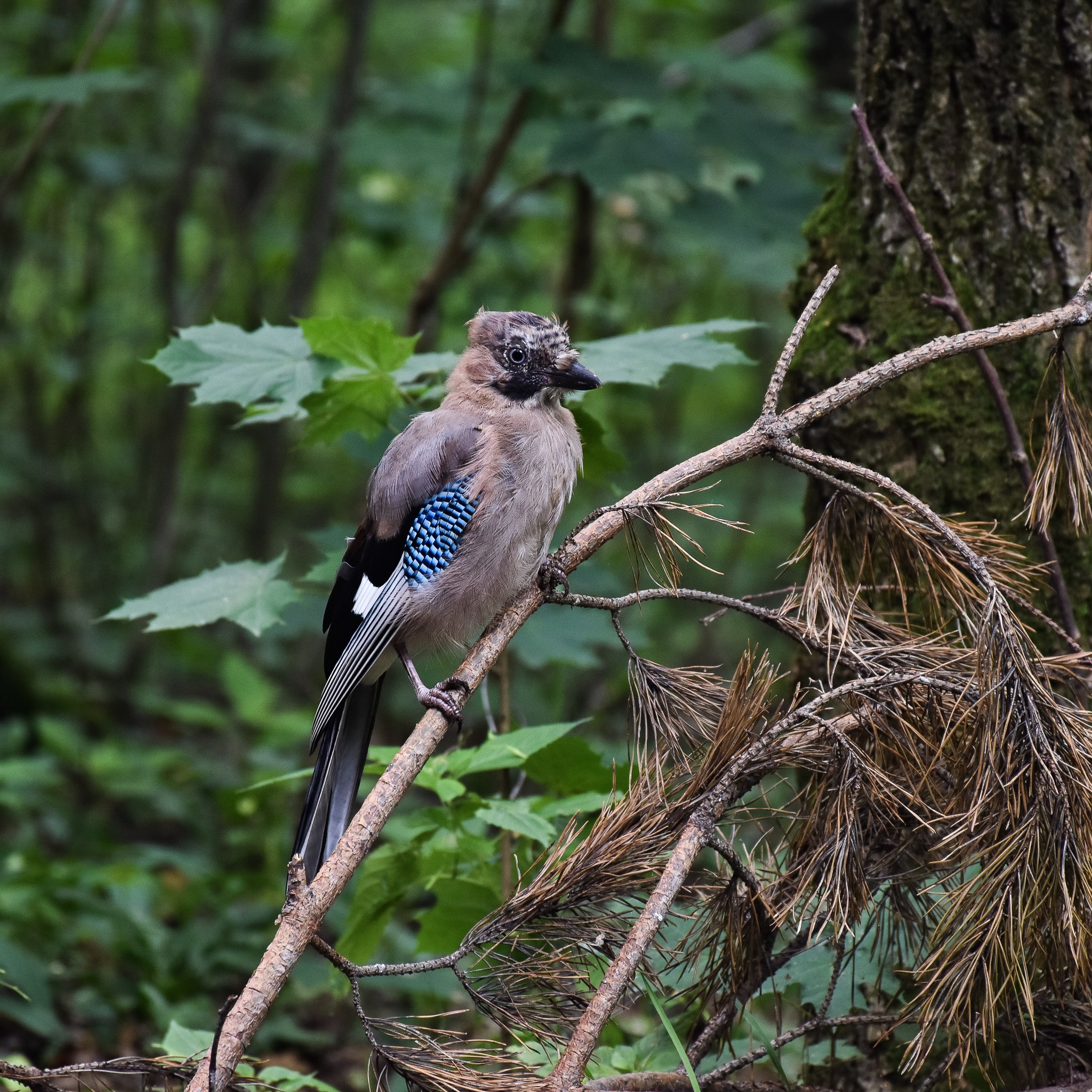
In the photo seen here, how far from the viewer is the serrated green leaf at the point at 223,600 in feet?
9.21

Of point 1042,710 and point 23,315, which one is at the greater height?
point 1042,710

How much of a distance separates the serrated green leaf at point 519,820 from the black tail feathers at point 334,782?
419mm

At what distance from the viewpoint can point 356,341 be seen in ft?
9.44

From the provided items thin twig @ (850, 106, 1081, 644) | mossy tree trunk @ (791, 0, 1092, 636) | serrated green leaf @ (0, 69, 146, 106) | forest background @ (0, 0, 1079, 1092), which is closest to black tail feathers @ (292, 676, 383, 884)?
forest background @ (0, 0, 1079, 1092)

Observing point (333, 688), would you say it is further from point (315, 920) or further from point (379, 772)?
point (315, 920)

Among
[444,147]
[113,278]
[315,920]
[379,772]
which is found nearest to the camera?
[315,920]

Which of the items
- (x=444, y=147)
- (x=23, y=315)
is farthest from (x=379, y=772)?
(x=23, y=315)

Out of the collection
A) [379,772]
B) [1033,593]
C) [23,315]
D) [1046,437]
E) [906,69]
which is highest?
[906,69]

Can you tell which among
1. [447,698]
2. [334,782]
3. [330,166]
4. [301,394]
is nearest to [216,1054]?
[447,698]

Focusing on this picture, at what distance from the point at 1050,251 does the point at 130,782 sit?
15.7 feet

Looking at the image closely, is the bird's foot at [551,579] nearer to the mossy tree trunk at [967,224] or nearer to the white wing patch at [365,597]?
the white wing patch at [365,597]

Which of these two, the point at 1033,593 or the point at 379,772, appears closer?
the point at 1033,593

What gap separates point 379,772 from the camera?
103 inches

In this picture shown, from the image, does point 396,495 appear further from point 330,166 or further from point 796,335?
point 330,166
